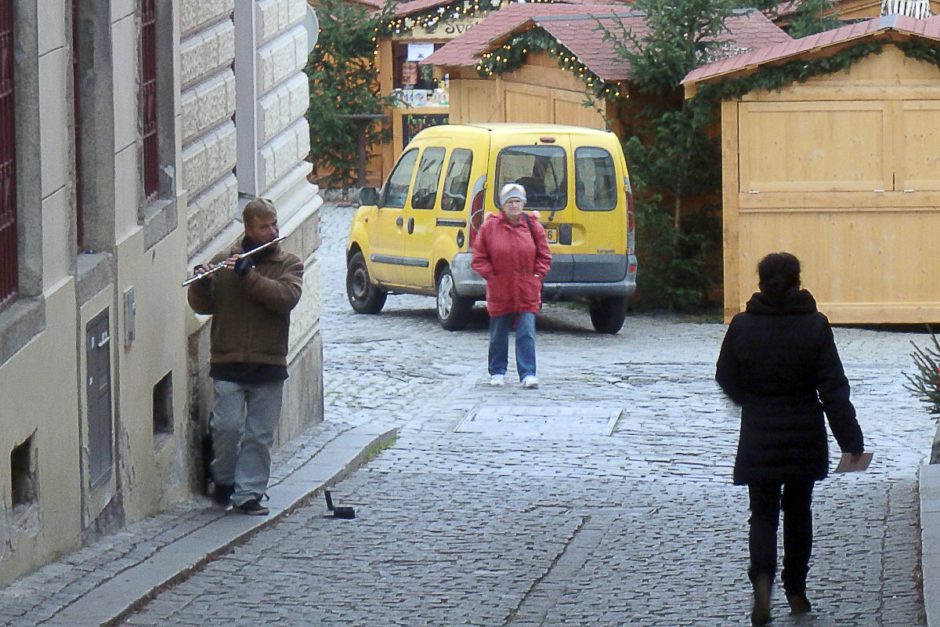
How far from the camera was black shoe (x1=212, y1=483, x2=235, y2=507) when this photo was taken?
33.3ft

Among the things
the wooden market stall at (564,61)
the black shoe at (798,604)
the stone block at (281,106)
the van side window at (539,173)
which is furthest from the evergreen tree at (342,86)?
the black shoe at (798,604)

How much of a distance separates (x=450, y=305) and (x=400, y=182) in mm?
1873

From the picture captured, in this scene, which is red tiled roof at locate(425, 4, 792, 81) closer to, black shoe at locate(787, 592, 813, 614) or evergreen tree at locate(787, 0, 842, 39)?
evergreen tree at locate(787, 0, 842, 39)

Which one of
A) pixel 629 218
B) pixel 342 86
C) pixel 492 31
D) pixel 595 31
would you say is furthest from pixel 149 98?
pixel 342 86

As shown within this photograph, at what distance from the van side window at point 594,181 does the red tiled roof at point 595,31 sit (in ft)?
7.34

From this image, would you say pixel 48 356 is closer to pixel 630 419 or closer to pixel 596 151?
pixel 630 419

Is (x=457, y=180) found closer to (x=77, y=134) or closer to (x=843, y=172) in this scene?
(x=843, y=172)

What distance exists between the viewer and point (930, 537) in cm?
851

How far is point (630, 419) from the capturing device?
14430 mm

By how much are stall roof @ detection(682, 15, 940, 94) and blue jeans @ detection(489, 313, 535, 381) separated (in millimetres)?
5283

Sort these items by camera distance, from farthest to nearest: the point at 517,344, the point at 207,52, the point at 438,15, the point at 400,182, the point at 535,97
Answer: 1. the point at 438,15
2. the point at 535,97
3. the point at 400,182
4. the point at 517,344
5. the point at 207,52

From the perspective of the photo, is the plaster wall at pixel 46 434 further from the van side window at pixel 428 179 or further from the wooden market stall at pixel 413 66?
the wooden market stall at pixel 413 66

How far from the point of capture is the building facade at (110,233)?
24.8 ft

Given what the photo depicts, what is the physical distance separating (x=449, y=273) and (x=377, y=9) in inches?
727
